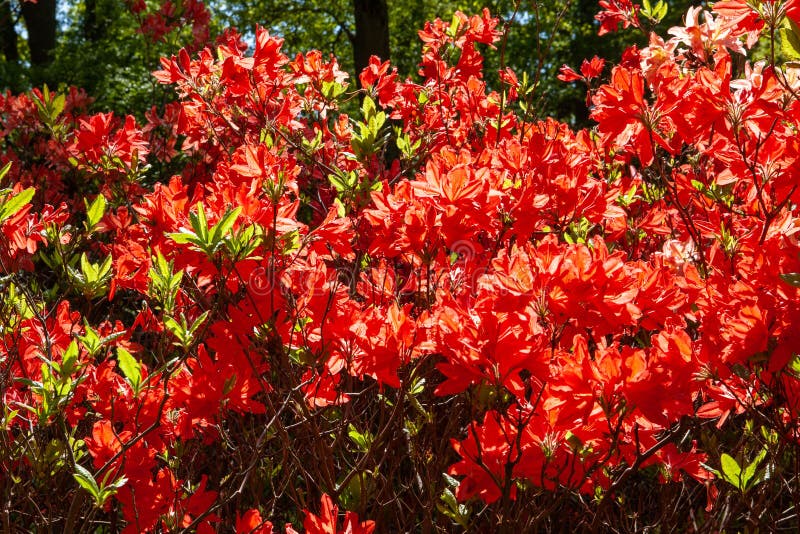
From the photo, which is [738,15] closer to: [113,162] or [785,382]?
[785,382]

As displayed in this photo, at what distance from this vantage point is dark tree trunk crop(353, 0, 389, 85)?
8305mm

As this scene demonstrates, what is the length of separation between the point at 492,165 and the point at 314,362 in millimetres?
979

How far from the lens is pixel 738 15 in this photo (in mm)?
1656

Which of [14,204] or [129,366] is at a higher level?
[14,204]

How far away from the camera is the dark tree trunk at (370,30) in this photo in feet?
27.2

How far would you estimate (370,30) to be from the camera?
27.3 ft

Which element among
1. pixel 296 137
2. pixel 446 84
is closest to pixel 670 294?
pixel 296 137

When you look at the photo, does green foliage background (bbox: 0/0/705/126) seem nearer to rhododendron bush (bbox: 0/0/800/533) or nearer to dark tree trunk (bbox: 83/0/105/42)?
dark tree trunk (bbox: 83/0/105/42)

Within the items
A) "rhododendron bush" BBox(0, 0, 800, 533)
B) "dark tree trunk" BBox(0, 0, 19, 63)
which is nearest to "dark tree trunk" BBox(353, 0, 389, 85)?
"rhododendron bush" BBox(0, 0, 800, 533)

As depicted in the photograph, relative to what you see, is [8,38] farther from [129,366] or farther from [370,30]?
[129,366]

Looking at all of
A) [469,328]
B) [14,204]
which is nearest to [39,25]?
[14,204]

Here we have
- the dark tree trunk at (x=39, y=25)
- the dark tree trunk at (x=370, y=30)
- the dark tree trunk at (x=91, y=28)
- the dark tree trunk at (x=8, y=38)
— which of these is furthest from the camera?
the dark tree trunk at (x=91, y=28)

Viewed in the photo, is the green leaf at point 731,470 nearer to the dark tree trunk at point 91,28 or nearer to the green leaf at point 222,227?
the green leaf at point 222,227

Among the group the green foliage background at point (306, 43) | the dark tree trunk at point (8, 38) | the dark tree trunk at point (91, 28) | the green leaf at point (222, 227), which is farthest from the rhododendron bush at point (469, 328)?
the dark tree trunk at point (8, 38)
